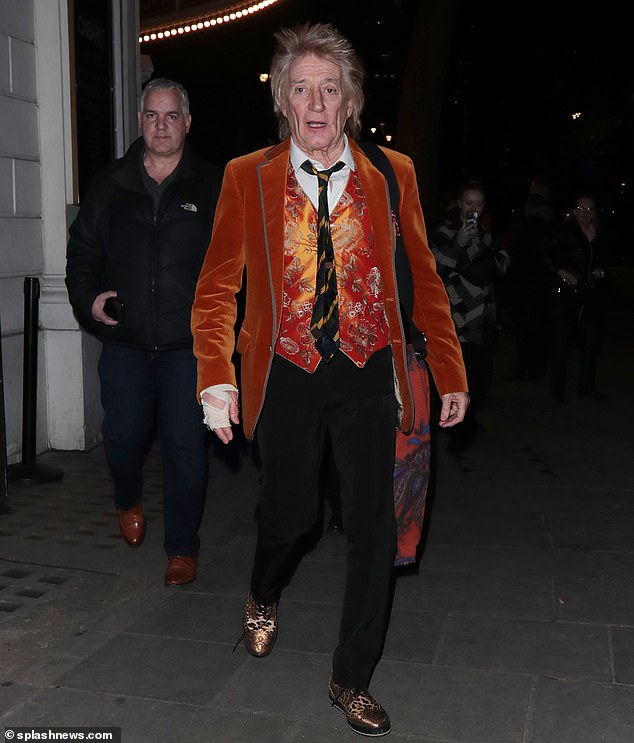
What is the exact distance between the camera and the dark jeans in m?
4.90

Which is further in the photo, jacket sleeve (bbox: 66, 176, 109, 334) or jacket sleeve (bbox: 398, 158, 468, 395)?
jacket sleeve (bbox: 66, 176, 109, 334)

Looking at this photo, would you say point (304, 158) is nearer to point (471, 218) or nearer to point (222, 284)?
point (222, 284)

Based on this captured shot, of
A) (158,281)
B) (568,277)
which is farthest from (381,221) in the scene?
(568,277)

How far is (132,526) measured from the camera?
5383mm

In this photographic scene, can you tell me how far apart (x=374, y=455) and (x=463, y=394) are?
380mm

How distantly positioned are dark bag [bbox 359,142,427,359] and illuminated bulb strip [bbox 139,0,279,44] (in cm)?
818

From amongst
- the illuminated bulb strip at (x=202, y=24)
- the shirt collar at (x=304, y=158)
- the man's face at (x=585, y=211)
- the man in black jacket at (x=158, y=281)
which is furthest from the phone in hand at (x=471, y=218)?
the illuminated bulb strip at (x=202, y=24)

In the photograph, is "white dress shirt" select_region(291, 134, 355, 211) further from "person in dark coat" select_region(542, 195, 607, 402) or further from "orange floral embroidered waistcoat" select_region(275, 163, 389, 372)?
"person in dark coat" select_region(542, 195, 607, 402)

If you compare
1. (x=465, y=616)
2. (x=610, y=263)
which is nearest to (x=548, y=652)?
(x=465, y=616)

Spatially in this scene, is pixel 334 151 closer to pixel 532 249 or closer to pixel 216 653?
pixel 216 653

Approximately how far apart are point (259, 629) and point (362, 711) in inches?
26.2

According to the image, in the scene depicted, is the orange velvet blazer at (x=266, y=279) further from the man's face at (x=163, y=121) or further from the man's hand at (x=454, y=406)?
the man's face at (x=163, y=121)

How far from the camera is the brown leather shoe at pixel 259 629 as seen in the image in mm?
3914

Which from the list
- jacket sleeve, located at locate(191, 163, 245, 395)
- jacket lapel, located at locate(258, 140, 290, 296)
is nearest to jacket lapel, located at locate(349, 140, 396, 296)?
jacket lapel, located at locate(258, 140, 290, 296)
